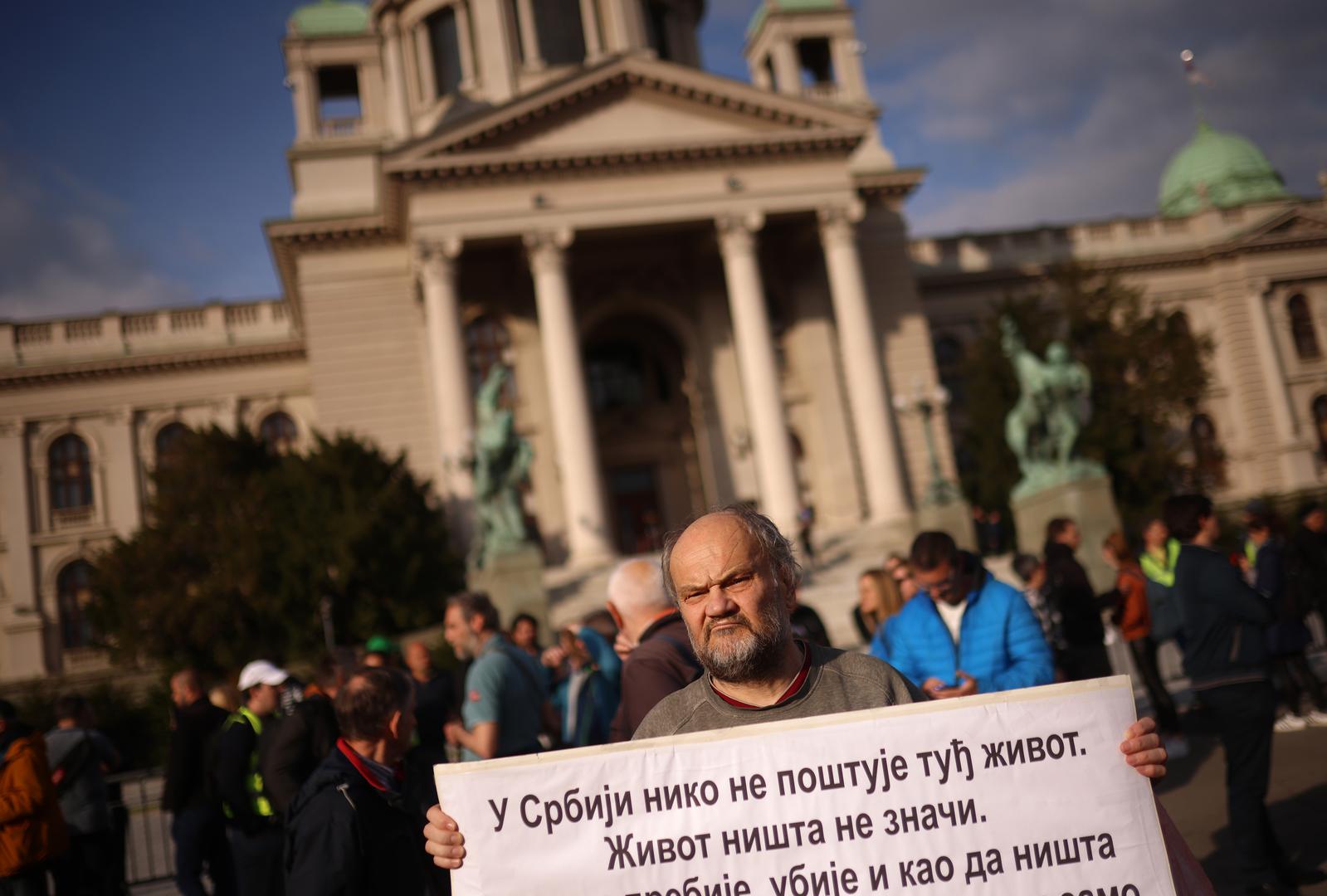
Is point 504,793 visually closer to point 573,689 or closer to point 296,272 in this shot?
point 573,689

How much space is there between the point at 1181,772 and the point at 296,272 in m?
30.9

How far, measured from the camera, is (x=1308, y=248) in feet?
155

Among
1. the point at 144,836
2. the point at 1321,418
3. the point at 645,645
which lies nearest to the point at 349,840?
the point at 645,645

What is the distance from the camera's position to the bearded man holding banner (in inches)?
121

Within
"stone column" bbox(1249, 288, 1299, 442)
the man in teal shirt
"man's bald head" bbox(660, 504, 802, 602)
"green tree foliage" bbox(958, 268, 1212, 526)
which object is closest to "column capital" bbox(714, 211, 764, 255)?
"green tree foliage" bbox(958, 268, 1212, 526)

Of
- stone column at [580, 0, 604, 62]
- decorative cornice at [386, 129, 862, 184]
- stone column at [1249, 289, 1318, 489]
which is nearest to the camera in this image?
decorative cornice at [386, 129, 862, 184]

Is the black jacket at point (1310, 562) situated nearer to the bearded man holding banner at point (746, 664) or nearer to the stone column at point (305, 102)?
the bearded man holding banner at point (746, 664)

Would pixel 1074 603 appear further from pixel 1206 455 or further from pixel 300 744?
pixel 1206 455

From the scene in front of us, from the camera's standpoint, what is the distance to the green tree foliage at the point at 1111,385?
34750 millimetres

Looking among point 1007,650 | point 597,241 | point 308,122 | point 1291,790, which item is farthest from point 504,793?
point 308,122

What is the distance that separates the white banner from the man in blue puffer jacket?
2.13m

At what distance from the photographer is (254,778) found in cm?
664

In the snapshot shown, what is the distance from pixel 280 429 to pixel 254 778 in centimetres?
3561

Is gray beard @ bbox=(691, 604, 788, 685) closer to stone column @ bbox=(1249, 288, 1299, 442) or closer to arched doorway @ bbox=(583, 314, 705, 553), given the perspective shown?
arched doorway @ bbox=(583, 314, 705, 553)
